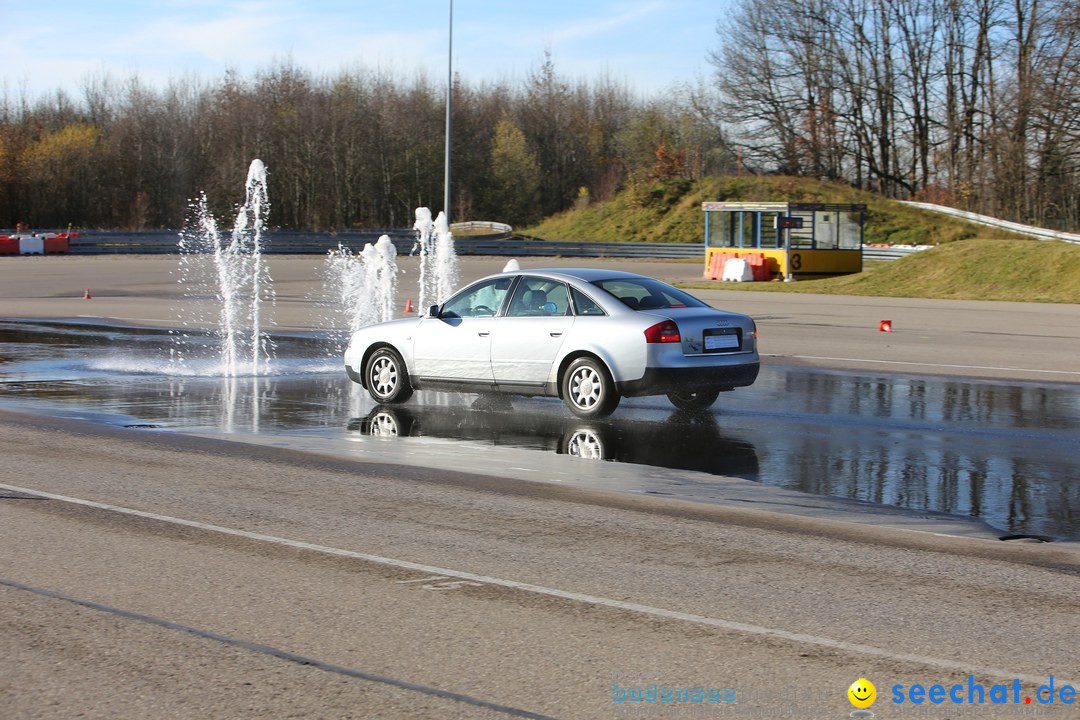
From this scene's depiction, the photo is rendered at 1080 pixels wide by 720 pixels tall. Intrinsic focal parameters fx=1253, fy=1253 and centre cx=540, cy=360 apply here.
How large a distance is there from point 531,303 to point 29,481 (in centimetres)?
545

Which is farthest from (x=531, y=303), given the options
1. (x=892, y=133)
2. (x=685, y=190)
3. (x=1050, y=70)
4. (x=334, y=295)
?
(x=892, y=133)

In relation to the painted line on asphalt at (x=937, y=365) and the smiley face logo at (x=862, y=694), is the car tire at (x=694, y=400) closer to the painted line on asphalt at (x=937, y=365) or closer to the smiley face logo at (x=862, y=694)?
the painted line on asphalt at (x=937, y=365)

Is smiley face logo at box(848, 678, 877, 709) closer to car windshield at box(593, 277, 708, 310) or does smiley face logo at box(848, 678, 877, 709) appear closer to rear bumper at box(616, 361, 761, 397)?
rear bumper at box(616, 361, 761, 397)

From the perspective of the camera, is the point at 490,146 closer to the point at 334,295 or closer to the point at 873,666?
the point at 334,295

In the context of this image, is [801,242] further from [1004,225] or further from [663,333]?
[663,333]

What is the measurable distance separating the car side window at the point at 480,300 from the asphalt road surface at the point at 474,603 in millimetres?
3888

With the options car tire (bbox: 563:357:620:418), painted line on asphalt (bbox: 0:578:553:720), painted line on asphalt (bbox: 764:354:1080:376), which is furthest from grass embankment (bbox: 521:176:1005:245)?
painted line on asphalt (bbox: 0:578:553:720)

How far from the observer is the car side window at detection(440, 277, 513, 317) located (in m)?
13.2

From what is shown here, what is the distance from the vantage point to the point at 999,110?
64750 mm

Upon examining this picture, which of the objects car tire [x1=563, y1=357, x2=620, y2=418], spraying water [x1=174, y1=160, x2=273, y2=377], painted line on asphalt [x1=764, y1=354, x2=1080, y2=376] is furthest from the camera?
spraying water [x1=174, y1=160, x2=273, y2=377]

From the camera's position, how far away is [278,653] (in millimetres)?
5199

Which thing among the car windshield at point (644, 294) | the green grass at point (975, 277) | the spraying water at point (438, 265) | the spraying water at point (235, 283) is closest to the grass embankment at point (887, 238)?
the green grass at point (975, 277)

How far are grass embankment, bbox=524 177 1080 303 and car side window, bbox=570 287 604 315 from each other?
21950 millimetres

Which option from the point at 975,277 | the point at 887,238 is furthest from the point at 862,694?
the point at 887,238
